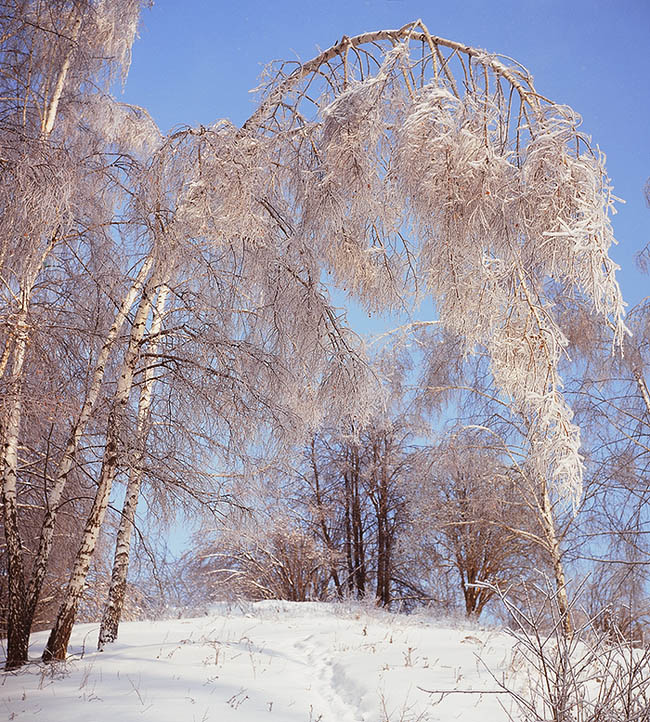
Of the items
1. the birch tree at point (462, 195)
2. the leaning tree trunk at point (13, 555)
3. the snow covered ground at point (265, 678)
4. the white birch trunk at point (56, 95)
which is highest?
the white birch trunk at point (56, 95)

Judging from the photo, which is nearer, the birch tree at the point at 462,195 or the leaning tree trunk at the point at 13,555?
the birch tree at the point at 462,195

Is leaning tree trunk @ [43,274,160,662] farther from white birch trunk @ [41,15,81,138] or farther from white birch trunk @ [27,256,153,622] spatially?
white birch trunk @ [41,15,81,138]

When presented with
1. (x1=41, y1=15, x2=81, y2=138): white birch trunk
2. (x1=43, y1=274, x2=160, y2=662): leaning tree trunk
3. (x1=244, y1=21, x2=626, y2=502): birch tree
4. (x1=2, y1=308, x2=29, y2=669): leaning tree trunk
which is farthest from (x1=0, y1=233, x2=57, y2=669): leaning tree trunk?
(x1=244, y1=21, x2=626, y2=502): birch tree

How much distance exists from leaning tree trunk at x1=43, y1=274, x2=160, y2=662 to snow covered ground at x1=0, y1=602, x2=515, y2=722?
210 millimetres

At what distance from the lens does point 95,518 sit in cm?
516

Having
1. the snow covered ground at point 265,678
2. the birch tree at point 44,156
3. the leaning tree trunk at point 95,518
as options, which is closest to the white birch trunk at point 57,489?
the birch tree at point 44,156

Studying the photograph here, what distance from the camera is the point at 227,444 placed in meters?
5.09

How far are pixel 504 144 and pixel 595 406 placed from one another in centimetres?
577

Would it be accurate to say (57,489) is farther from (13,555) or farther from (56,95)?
(56,95)

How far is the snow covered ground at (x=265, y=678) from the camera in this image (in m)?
3.73

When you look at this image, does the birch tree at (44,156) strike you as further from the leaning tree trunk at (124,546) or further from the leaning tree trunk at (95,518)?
the leaning tree trunk at (124,546)

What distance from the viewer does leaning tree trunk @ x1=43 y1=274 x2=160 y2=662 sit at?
499 centimetres

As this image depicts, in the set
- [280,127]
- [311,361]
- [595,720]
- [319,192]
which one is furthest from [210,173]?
[595,720]

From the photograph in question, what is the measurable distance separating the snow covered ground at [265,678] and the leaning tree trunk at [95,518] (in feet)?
0.69
